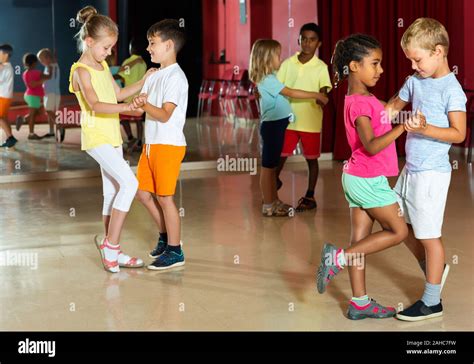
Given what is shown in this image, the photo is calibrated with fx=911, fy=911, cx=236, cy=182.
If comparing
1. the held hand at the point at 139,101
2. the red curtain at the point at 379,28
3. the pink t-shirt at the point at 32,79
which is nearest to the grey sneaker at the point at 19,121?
the pink t-shirt at the point at 32,79

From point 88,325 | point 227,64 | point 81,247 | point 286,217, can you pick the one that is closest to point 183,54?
point 227,64

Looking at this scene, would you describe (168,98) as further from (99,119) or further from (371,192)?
(371,192)

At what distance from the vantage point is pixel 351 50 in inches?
149

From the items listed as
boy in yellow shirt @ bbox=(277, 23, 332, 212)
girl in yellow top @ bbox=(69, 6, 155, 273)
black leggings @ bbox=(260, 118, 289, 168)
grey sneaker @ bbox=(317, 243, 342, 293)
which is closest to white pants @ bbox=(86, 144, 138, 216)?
girl in yellow top @ bbox=(69, 6, 155, 273)

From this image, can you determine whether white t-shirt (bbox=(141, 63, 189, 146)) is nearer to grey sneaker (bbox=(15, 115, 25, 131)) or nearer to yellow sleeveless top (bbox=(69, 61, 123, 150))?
yellow sleeveless top (bbox=(69, 61, 123, 150))

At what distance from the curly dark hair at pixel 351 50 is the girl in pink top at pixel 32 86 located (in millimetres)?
4788

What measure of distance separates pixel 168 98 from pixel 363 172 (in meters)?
1.22

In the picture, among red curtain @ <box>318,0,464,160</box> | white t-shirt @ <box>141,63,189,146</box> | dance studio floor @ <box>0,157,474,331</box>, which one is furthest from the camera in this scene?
red curtain @ <box>318,0,464,160</box>

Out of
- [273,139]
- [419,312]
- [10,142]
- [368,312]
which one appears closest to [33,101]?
[10,142]

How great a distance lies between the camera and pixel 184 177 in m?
8.26

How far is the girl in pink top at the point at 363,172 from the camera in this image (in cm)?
377

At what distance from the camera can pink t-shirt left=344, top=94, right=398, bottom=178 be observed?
3.75 meters

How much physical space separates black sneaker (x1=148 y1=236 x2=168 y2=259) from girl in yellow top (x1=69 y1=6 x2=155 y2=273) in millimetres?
315
